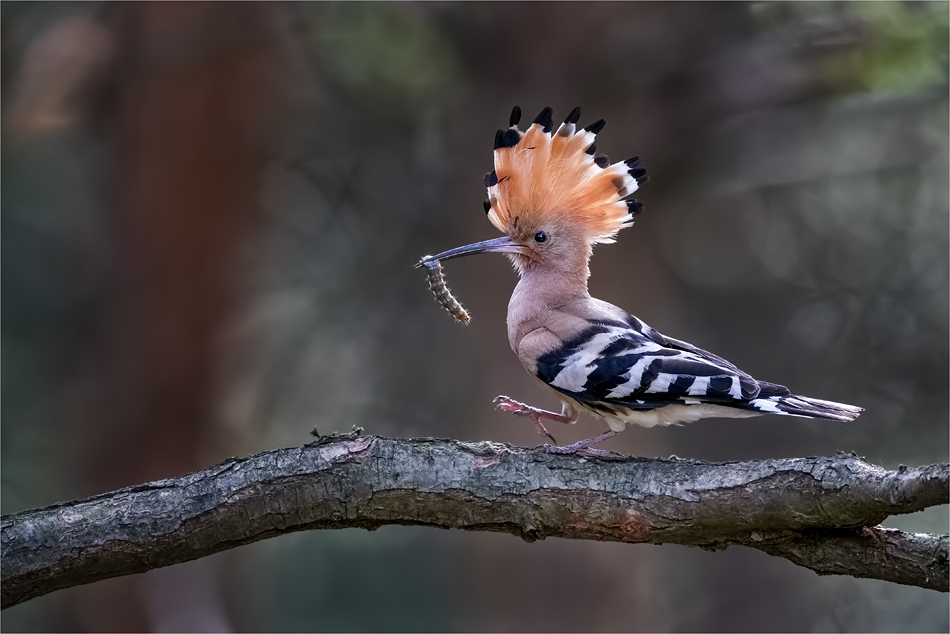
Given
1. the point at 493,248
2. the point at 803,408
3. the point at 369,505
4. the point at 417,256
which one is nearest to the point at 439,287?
the point at 493,248

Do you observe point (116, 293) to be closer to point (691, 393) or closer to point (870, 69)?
point (691, 393)

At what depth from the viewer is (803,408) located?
7.02ft

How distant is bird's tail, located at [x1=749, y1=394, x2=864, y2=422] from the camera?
2117 mm

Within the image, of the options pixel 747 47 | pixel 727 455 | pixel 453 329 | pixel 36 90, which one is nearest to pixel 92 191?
pixel 36 90

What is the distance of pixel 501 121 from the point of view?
4.86 m

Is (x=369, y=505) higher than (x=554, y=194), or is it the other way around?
(x=554, y=194)

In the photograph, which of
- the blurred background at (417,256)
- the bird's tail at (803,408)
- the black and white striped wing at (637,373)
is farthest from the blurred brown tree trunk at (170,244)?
the bird's tail at (803,408)

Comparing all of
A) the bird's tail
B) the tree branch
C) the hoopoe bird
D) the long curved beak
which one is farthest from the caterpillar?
the bird's tail

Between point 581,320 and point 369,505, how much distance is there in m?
0.87

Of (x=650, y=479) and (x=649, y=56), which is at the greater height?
(x=649, y=56)

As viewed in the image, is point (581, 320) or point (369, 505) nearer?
point (369, 505)

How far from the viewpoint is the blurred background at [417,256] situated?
186 inches

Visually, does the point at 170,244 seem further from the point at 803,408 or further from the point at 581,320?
the point at 803,408

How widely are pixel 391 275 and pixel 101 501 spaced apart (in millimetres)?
4130
